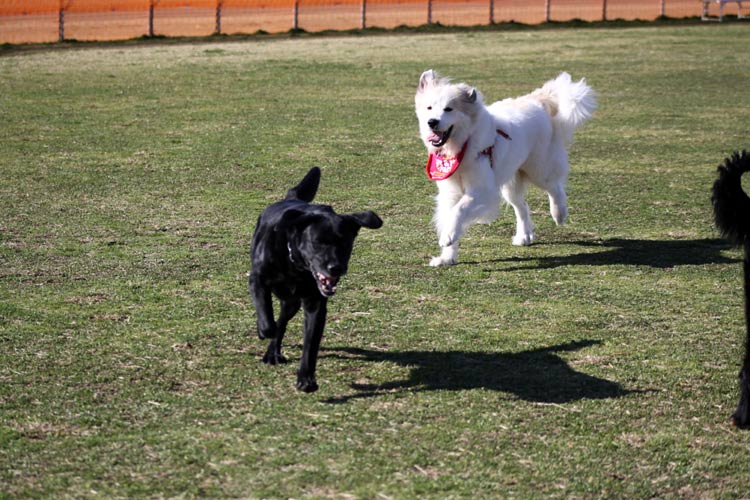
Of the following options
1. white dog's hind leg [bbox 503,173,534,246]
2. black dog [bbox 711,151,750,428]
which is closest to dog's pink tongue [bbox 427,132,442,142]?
white dog's hind leg [bbox 503,173,534,246]

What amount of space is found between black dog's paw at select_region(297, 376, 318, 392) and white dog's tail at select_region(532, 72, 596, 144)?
442 centimetres

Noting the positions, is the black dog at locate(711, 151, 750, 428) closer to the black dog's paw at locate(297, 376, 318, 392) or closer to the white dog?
the black dog's paw at locate(297, 376, 318, 392)

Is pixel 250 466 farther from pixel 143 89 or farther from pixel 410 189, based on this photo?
pixel 143 89

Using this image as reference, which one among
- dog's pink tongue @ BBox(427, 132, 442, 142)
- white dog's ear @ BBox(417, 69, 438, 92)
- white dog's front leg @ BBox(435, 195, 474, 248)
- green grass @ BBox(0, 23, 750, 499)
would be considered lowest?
green grass @ BBox(0, 23, 750, 499)

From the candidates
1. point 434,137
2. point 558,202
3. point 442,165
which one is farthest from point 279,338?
point 558,202

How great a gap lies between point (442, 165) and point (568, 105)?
A: 1514mm

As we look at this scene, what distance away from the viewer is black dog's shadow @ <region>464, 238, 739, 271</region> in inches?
309

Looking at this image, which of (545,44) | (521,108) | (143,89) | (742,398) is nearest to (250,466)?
(742,398)

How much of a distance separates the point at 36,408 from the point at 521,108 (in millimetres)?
4929

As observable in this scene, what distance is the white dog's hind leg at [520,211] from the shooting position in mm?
8500

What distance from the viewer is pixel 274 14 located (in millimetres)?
39875

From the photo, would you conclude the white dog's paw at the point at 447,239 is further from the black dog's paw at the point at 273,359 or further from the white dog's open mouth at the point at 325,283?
the white dog's open mouth at the point at 325,283

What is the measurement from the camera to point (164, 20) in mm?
37344

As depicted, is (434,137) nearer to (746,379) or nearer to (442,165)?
(442,165)
